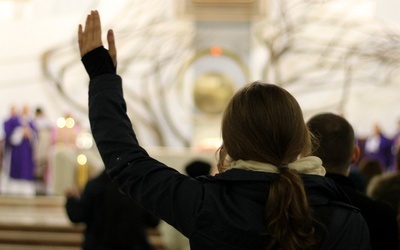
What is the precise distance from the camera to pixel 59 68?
16250 millimetres

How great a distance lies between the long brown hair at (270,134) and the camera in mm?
1683

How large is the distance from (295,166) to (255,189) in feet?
0.31

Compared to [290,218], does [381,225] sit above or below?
below

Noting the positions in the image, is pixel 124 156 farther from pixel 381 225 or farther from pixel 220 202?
pixel 381 225

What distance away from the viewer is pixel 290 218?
1.66 meters

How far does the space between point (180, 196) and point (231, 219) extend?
0.38 ft

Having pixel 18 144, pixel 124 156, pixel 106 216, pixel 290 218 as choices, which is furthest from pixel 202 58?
pixel 290 218

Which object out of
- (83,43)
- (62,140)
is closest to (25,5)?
(62,140)

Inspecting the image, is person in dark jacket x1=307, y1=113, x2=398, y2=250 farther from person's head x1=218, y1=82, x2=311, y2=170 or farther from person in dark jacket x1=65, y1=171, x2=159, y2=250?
person in dark jacket x1=65, y1=171, x2=159, y2=250

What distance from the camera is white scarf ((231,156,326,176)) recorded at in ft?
5.68

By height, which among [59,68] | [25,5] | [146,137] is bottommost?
[146,137]

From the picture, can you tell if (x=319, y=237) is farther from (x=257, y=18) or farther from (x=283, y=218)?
(x=257, y=18)

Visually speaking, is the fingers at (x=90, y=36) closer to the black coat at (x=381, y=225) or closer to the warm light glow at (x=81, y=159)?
the black coat at (x=381, y=225)

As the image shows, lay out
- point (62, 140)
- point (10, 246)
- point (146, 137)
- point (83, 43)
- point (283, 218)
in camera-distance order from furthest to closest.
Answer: point (146, 137) < point (62, 140) < point (10, 246) < point (83, 43) < point (283, 218)
